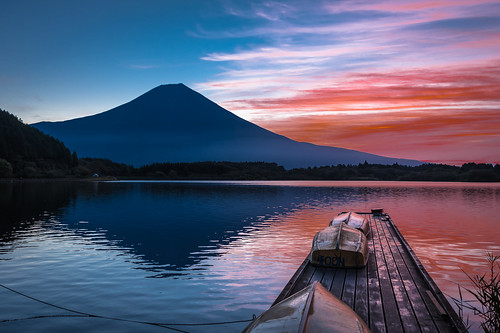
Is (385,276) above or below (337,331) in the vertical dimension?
below

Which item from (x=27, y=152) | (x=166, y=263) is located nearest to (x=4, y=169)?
(x=27, y=152)

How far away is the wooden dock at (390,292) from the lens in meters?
8.84

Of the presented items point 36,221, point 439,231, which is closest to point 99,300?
point 36,221

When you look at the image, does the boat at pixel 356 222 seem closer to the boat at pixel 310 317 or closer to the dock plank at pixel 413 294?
the dock plank at pixel 413 294

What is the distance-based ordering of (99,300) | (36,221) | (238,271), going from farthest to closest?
1. (36,221)
2. (238,271)
3. (99,300)

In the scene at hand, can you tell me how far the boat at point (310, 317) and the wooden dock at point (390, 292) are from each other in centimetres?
184

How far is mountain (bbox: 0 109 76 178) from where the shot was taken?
154 metres

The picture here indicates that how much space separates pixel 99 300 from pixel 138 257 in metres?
7.18

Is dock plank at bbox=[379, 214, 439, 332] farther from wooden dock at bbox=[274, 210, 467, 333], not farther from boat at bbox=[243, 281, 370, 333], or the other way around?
boat at bbox=[243, 281, 370, 333]

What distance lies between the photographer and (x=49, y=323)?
10.9 meters

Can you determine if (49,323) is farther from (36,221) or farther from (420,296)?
(36,221)

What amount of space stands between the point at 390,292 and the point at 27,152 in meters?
195

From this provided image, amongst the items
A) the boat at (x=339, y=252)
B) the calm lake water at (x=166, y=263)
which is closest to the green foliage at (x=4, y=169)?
the calm lake water at (x=166, y=263)

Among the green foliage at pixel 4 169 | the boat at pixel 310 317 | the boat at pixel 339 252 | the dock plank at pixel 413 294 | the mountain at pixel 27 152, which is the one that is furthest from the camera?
the mountain at pixel 27 152
